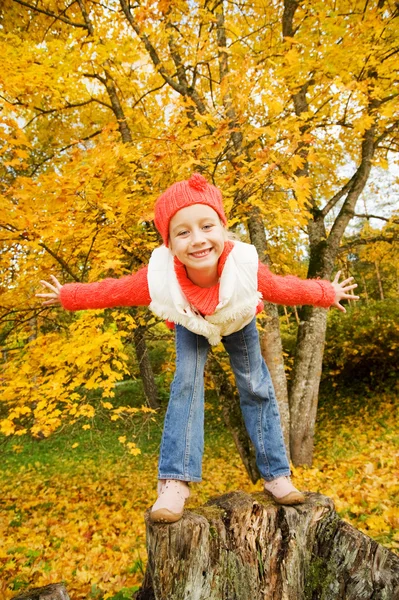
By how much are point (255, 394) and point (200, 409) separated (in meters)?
0.36

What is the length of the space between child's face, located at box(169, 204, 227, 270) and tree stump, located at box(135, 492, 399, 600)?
118 centimetres

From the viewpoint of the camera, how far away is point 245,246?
214cm

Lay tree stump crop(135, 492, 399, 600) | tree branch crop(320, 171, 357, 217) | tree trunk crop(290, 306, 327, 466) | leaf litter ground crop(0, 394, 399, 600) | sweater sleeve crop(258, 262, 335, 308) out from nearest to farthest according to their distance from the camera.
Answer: tree stump crop(135, 492, 399, 600) < sweater sleeve crop(258, 262, 335, 308) < leaf litter ground crop(0, 394, 399, 600) < tree trunk crop(290, 306, 327, 466) < tree branch crop(320, 171, 357, 217)

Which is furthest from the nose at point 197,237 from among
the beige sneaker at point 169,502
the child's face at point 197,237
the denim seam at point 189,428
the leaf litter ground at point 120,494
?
the leaf litter ground at point 120,494

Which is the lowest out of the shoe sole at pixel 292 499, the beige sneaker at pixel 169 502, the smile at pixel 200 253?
the shoe sole at pixel 292 499

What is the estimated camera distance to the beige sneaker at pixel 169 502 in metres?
1.75

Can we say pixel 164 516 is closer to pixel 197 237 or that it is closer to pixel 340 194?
pixel 197 237

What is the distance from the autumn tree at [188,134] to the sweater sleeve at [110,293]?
1.08 metres

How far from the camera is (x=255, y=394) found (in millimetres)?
2287

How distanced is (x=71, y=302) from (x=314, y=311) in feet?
14.9

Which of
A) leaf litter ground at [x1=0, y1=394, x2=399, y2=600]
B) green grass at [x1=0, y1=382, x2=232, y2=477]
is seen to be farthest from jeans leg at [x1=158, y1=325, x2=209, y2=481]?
green grass at [x1=0, y1=382, x2=232, y2=477]

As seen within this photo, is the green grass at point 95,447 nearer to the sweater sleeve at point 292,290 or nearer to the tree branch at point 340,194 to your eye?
the tree branch at point 340,194

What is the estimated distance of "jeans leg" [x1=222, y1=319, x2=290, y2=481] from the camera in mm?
2279

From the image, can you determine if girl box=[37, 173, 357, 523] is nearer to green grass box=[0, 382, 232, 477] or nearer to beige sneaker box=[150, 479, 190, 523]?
beige sneaker box=[150, 479, 190, 523]
